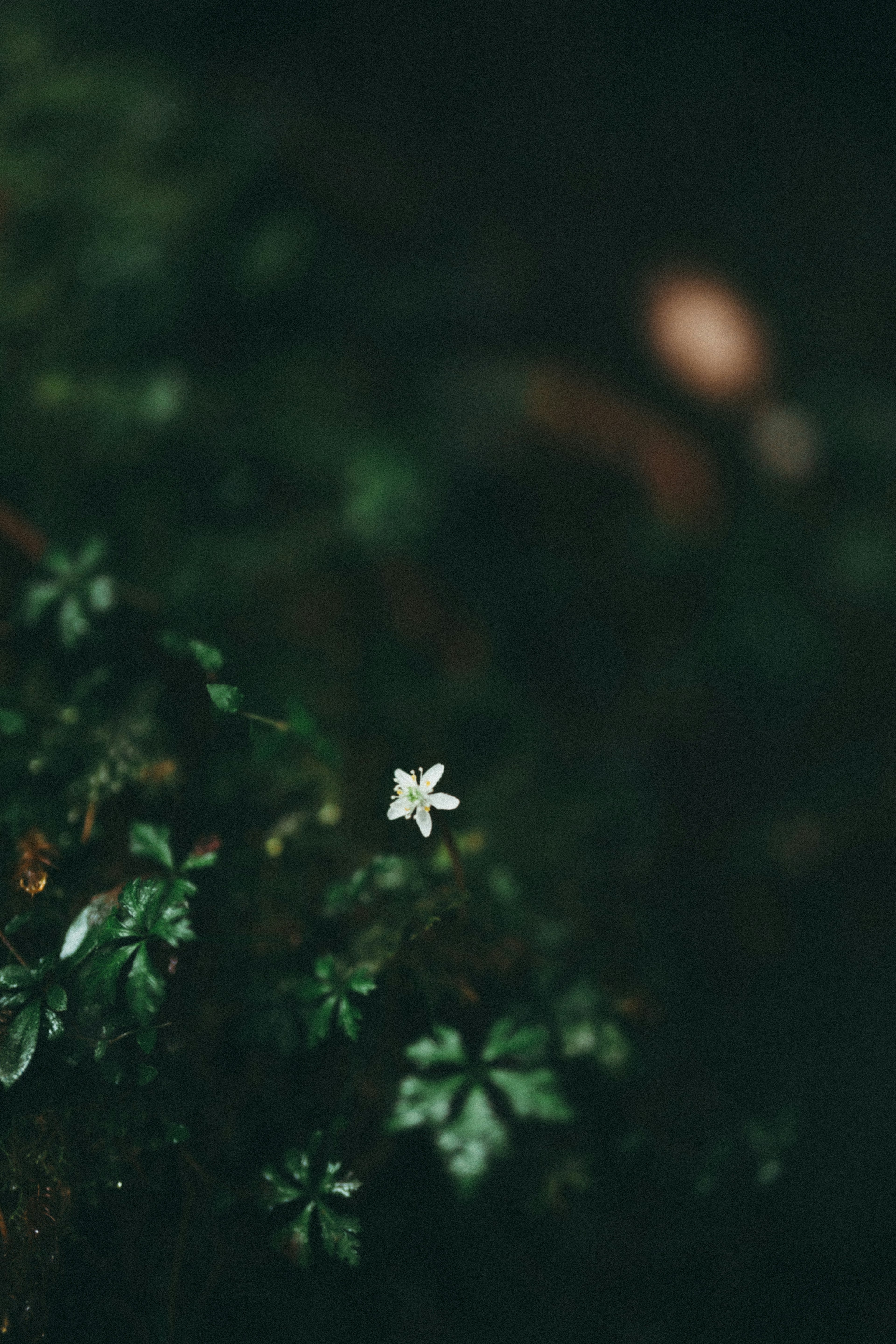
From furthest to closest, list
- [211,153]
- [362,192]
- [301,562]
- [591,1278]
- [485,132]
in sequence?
[485,132]
[362,192]
[211,153]
[301,562]
[591,1278]

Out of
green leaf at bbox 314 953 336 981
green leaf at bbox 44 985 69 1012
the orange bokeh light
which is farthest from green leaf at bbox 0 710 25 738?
the orange bokeh light

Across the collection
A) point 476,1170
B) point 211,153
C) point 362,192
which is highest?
point 362,192

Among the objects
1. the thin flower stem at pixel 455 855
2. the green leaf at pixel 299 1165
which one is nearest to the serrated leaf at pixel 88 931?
the green leaf at pixel 299 1165

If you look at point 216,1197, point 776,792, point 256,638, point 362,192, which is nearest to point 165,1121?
point 216,1197

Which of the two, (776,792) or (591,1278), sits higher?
(776,792)

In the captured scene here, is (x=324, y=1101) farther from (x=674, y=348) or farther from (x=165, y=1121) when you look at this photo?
(x=674, y=348)

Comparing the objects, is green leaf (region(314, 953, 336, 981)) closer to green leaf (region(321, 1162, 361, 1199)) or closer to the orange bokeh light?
green leaf (region(321, 1162, 361, 1199))
